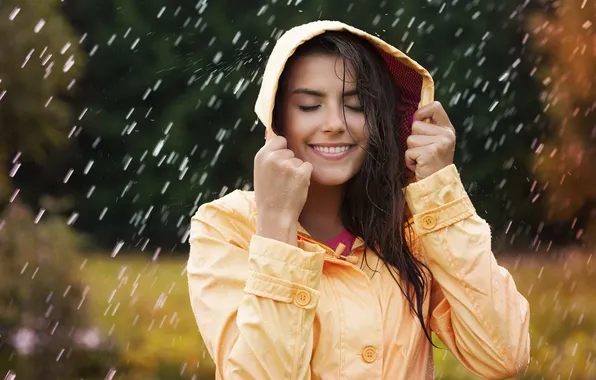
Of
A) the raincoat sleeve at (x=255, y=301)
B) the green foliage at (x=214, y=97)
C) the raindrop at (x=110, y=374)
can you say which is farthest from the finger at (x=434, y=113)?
the green foliage at (x=214, y=97)

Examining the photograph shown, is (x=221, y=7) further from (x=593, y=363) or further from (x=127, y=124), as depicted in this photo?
(x=593, y=363)

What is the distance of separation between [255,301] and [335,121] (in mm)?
554

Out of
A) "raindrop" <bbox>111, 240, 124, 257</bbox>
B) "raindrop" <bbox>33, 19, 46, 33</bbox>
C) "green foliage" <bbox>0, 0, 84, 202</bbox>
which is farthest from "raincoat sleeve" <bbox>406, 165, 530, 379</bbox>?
"raindrop" <bbox>111, 240, 124, 257</bbox>

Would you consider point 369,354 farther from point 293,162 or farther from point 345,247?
point 293,162

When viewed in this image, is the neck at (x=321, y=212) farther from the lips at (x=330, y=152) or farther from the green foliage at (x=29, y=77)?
the green foliage at (x=29, y=77)

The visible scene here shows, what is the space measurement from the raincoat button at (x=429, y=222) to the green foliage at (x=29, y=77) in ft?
17.5

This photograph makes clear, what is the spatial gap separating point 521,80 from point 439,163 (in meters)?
8.11

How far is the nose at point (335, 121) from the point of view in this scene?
250 cm

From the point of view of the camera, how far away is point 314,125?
2.53 metres

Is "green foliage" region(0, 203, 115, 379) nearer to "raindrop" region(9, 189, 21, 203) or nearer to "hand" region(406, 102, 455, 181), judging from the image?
"raindrop" region(9, 189, 21, 203)

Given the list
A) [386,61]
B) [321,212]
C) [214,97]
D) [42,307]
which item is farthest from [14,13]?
[321,212]

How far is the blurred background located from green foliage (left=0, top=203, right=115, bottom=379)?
151 cm

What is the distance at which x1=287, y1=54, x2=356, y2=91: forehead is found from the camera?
8.34ft

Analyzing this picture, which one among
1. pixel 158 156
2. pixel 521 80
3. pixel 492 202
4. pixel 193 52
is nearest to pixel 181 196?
pixel 158 156
